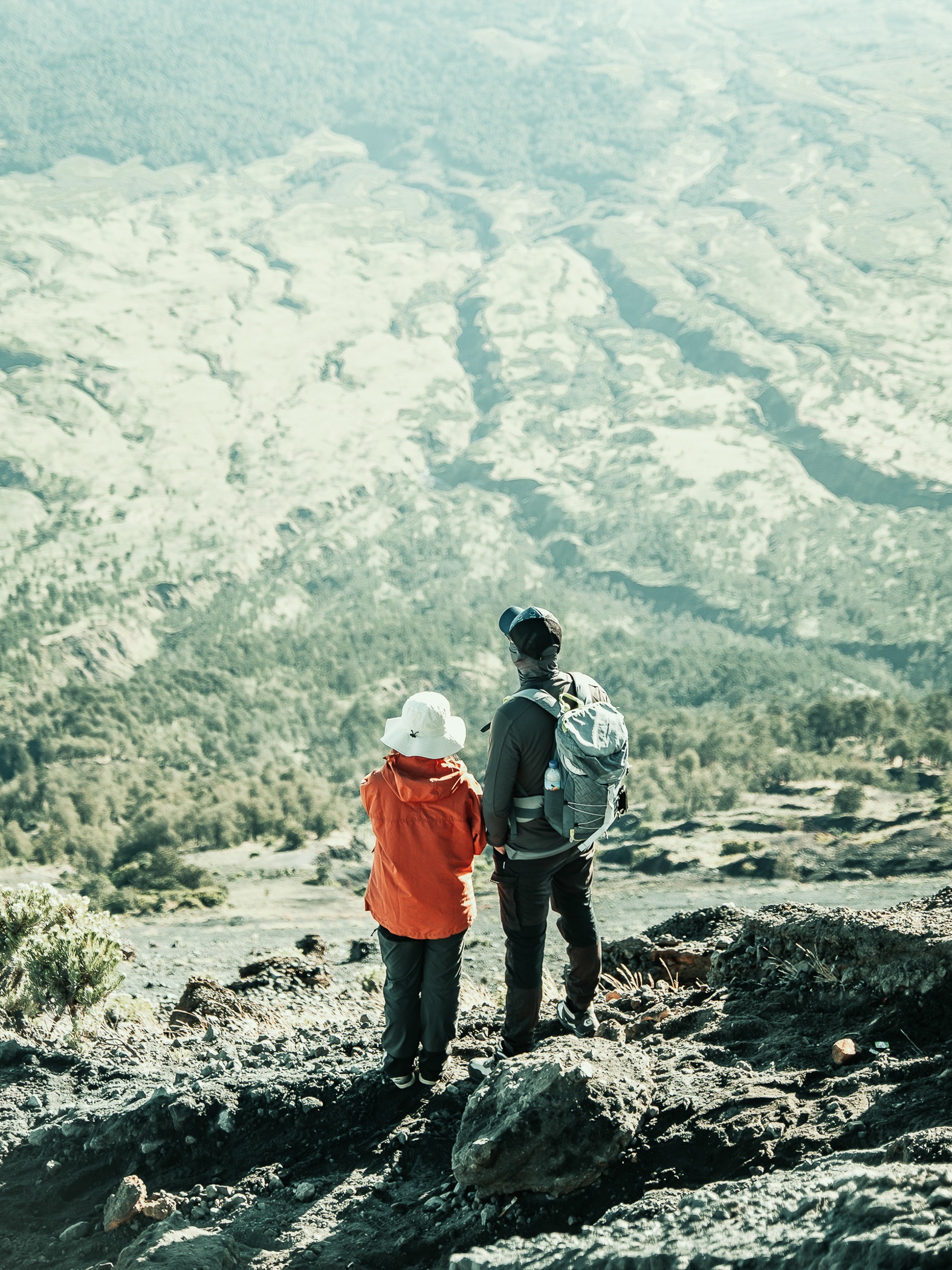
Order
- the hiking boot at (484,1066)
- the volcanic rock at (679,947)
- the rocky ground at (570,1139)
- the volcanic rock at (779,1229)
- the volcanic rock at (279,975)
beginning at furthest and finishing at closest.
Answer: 1. the volcanic rock at (279,975)
2. the volcanic rock at (679,947)
3. the hiking boot at (484,1066)
4. the rocky ground at (570,1139)
5. the volcanic rock at (779,1229)

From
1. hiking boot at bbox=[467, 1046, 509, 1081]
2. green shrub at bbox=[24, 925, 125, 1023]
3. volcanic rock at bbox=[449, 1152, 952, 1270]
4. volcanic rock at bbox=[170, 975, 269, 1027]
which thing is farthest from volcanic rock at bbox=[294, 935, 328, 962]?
volcanic rock at bbox=[449, 1152, 952, 1270]

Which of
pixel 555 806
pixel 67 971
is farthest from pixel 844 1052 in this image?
pixel 67 971

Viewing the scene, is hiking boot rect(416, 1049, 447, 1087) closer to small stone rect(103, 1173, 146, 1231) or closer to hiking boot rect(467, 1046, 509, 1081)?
hiking boot rect(467, 1046, 509, 1081)

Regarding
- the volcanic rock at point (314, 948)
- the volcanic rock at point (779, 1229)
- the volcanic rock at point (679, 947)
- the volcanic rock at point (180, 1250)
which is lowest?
the volcanic rock at point (314, 948)

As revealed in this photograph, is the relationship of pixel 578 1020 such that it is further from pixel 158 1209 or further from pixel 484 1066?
pixel 158 1209

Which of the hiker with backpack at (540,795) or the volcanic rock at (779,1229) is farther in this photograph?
the hiker with backpack at (540,795)

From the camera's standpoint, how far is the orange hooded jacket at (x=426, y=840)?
5.48 m

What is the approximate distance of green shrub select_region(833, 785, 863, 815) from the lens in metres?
53.4

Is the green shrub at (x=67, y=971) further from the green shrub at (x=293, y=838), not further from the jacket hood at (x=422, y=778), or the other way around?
the green shrub at (x=293, y=838)

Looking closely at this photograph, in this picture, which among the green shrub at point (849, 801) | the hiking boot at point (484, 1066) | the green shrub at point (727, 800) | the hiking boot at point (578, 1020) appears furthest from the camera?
the green shrub at point (727, 800)

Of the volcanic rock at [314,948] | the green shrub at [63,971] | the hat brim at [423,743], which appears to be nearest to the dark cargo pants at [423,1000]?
the hat brim at [423,743]

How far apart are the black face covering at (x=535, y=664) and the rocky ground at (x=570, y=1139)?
66.0 inches

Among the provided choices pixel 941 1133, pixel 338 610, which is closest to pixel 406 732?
pixel 941 1133

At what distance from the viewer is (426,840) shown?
5.49 metres
